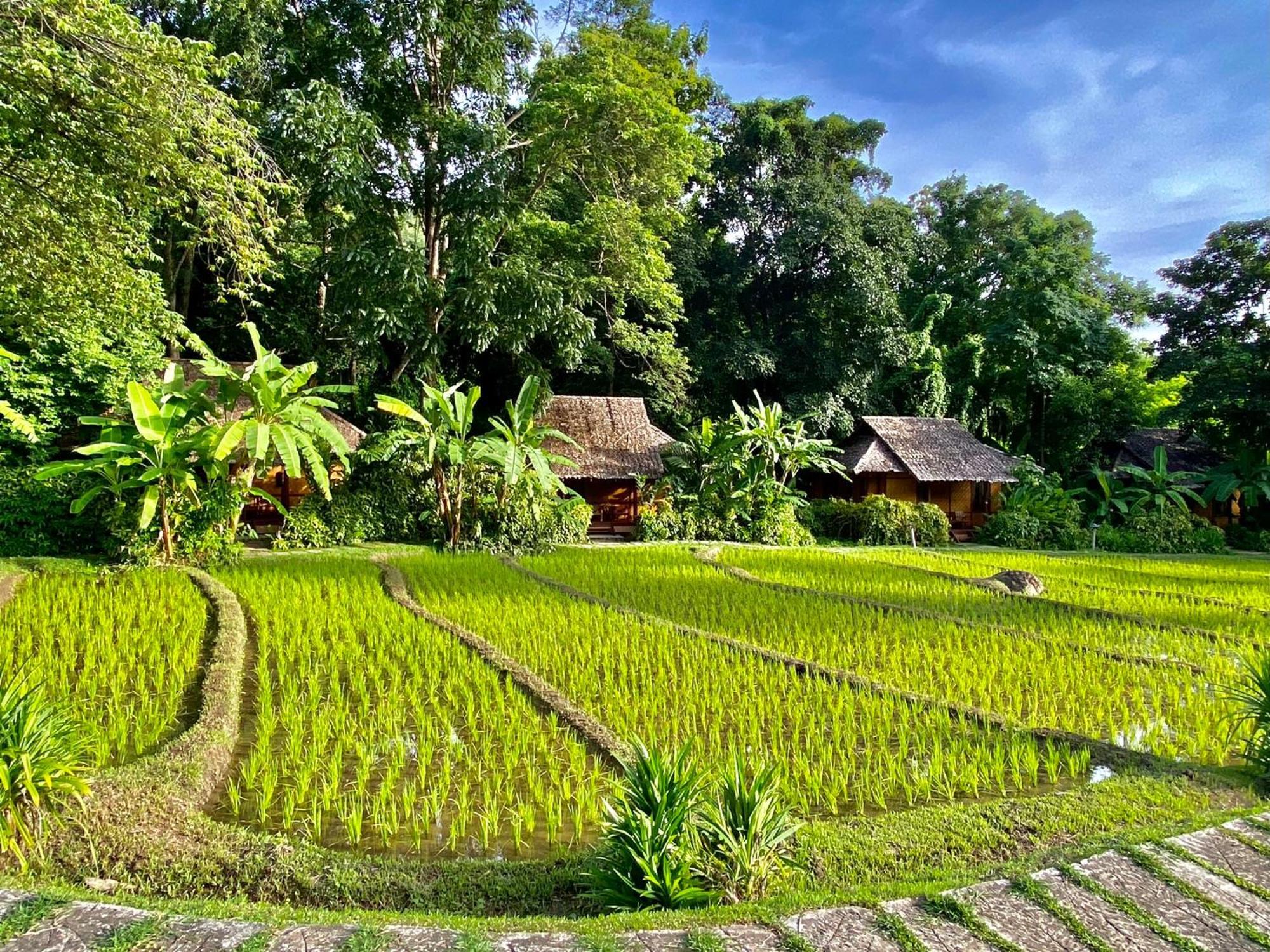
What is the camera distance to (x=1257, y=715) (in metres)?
3.90

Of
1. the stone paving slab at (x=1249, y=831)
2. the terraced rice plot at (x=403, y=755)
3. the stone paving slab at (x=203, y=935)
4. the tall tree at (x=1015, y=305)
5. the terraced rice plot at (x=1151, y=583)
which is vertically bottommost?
the terraced rice plot at (x=403, y=755)

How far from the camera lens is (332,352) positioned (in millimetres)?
17703

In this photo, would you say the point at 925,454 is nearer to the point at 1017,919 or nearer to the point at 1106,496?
the point at 1106,496

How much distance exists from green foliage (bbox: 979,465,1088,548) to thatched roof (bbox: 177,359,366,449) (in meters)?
14.0

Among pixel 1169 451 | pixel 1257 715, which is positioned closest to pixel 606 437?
pixel 1257 715

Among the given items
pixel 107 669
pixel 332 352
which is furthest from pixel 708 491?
pixel 107 669

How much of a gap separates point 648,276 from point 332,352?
7619mm

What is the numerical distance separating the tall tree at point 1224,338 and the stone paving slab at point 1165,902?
19.7 meters

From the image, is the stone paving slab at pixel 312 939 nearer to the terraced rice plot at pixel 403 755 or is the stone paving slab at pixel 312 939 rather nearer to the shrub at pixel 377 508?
the terraced rice plot at pixel 403 755

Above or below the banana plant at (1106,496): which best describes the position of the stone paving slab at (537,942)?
below

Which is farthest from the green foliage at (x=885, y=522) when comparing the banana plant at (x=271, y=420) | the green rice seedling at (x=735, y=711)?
the banana plant at (x=271, y=420)

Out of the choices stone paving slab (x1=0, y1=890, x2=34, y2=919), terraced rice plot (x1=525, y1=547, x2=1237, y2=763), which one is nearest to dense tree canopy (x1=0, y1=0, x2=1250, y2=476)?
stone paving slab (x1=0, y1=890, x2=34, y2=919)

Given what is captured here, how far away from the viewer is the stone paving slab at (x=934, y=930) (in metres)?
2.27

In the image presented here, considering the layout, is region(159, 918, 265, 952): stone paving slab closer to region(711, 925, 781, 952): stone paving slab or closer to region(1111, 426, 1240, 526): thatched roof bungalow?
region(711, 925, 781, 952): stone paving slab
